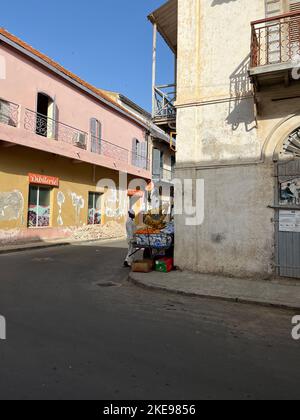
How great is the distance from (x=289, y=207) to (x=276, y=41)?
13.3 feet

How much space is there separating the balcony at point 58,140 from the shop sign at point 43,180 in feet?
4.51

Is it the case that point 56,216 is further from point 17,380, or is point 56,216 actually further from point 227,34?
point 17,380

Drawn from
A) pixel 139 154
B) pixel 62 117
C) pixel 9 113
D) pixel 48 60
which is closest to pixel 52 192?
pixel 62 117

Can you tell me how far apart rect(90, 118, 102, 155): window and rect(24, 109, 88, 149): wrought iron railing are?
111 cm

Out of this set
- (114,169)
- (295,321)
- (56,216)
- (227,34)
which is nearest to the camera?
(295,321)

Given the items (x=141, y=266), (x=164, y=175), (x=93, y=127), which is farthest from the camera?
(x=164, y=175)

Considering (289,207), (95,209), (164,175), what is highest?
(164,175)

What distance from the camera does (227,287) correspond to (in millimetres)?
7797

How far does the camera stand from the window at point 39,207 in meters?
16.9

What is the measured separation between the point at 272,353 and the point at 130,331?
1.88 metres

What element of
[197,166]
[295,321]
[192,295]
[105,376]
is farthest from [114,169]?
[105,376]

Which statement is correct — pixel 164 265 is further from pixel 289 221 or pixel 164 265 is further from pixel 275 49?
pixel 275 49

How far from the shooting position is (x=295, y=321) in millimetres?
5711
